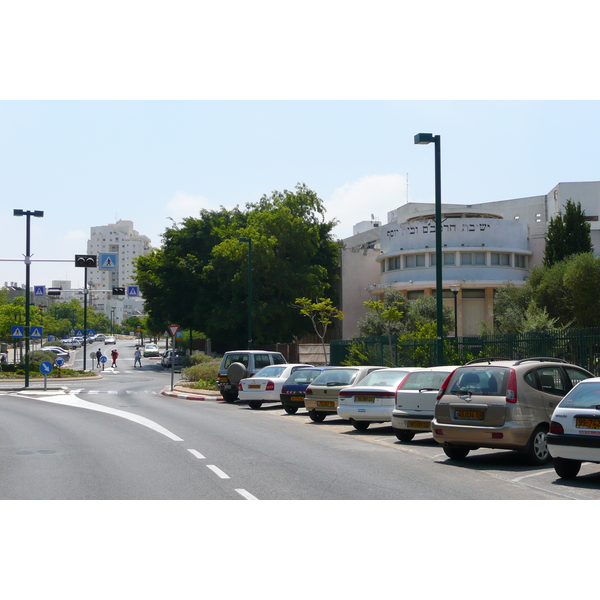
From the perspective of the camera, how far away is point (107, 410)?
26.2 meters

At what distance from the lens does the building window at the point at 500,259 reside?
183 ft

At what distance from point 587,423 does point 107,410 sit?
18871mm

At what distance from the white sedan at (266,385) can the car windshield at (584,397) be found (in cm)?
1579

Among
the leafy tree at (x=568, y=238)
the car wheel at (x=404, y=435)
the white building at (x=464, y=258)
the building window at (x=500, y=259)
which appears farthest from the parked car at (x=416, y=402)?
the building window at (x=500, y=259)

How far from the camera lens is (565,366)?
13.5 metres

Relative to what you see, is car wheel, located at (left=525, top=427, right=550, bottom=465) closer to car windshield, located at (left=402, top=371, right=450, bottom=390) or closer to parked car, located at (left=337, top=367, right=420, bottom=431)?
car windshield, located at (left=402, top=371, right=450, bottom=390)

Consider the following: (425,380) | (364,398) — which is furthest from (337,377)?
(425,380)

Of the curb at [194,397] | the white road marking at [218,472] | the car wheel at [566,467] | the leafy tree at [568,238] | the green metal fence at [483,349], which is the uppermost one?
the leafy tree at [568,238]

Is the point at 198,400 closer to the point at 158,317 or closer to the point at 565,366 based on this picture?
the point at 565,366

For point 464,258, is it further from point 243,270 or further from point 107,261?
point 107,261

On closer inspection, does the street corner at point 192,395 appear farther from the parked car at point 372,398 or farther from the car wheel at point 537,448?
the car wheel at point 537,448

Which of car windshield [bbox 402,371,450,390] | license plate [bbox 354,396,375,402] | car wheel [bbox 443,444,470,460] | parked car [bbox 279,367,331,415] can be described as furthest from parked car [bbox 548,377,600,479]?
parked car [bbox 279,367,331,415]

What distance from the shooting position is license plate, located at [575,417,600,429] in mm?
10480

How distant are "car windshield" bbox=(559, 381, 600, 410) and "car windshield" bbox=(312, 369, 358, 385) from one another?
34.2ft
